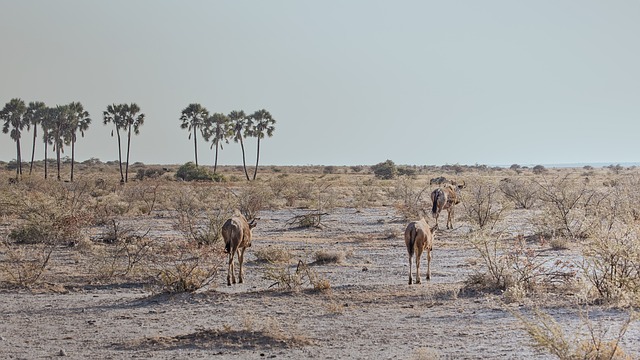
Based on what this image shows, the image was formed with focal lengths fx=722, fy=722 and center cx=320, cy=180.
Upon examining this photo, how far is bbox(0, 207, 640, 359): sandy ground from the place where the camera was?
10094mm

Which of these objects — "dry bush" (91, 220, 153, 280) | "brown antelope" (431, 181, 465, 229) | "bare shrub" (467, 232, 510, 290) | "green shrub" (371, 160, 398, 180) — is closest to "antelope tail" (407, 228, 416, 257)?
"bare shrub" (467, 232, 510, 290)

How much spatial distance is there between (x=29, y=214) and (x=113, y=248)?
9.40 feet

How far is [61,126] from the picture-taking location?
3066 inches

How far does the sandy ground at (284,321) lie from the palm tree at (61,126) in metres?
64.7

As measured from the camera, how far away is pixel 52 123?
78.2 m

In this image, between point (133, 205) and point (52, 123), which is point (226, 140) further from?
point (133, 205)

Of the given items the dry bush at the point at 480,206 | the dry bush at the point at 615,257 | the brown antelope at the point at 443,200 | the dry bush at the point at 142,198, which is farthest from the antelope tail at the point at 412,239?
the dry bush at the point at 142,198

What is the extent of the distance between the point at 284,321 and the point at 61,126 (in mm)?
71754

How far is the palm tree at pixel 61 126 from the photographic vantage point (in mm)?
76562

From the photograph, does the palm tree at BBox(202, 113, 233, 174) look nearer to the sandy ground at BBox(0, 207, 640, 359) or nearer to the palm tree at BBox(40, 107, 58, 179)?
the palm tree at BBox(40, 107, 58, 179)

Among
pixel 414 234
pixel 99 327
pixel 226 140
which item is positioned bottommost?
pixel 99 327

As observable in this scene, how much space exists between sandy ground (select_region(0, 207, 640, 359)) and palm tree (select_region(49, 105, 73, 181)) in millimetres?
64694

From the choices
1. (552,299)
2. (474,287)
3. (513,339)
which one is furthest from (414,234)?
(513,339)

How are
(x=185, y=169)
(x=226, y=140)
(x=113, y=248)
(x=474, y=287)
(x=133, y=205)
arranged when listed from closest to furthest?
(x=474, y=287) → (x=113, y=248) → (x=133, y=205) → (x=185, y=169) → (x=226, y=140)
